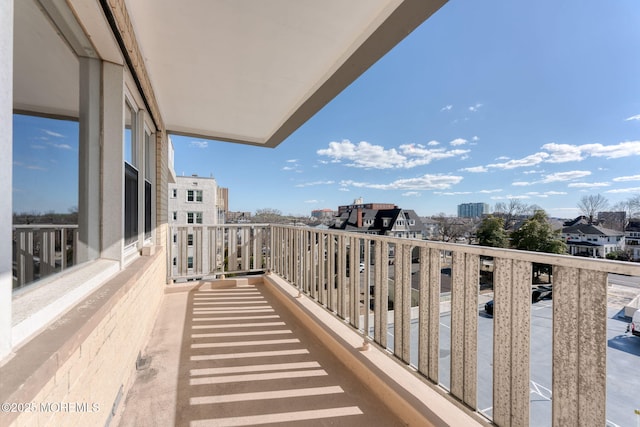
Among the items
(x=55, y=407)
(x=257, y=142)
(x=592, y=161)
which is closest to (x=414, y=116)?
(x=592, y=161)

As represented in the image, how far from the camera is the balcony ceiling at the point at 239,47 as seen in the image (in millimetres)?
1636

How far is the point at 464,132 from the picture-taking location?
34.3 meters

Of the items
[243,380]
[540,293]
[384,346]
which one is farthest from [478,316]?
[243,380]

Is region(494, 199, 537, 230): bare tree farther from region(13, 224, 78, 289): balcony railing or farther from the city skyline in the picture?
region(13, 224, 78, 289): balcony railing

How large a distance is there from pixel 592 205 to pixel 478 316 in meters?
7.15

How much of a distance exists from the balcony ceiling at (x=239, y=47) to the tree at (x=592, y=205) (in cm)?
534

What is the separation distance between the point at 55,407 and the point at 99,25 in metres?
1.78

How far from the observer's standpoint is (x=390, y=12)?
194 cm

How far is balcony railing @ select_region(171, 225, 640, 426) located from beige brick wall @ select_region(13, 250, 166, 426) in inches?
62.5

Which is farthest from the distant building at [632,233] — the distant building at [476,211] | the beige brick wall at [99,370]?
the beige brick wall at [99,370]

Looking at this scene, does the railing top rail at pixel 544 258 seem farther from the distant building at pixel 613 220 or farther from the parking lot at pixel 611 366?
the distant building at pixel 613 220

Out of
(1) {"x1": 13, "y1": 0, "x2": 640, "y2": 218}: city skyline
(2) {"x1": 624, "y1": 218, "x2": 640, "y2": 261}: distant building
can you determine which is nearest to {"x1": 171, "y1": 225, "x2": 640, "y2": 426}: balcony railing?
(1) {"x1": 13, "y1": 0, "x2": 640, "y2": 218}: city skyline

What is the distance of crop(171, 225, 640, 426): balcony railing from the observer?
976 millimetres

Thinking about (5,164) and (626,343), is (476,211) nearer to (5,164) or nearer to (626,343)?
(626,343)
